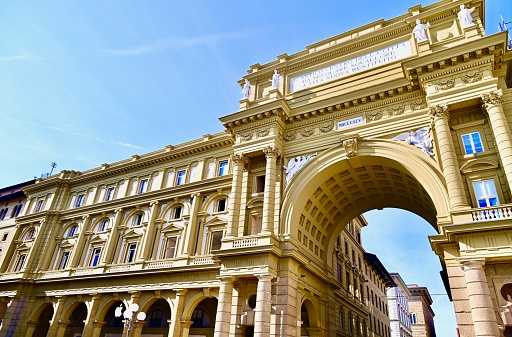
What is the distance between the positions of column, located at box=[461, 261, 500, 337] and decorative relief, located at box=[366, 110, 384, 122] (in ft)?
35.3

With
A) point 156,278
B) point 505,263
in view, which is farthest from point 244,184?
point 505,263

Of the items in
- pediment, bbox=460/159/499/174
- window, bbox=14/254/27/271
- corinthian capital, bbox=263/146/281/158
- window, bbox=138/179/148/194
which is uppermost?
window, bbox=138/179/148/194

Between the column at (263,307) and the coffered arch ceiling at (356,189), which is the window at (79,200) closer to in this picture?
the coffered arch ceiling at (356,189)

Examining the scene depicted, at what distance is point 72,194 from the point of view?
42.8m

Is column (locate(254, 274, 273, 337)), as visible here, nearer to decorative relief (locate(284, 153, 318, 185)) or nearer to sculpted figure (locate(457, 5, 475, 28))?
decorative relief (locate(284, 153, 318, 185))

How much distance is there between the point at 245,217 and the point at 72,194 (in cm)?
2825

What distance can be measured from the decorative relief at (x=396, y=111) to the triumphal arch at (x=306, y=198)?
7cm

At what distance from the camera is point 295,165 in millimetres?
25281

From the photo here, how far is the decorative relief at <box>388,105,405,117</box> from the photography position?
22734 millimetres

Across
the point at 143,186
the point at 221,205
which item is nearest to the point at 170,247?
the point at 221,205

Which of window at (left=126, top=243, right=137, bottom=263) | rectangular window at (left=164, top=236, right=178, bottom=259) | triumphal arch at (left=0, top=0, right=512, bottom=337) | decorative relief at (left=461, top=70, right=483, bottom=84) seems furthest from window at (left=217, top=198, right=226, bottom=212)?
decorative relief at (left=461, top=70, right=483, bottom=84)

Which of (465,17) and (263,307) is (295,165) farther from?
(465,17)

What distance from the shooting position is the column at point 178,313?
27016mm

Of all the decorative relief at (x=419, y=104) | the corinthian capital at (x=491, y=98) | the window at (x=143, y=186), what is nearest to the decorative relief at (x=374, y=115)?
the decorative relief at (x=419, y=104)
